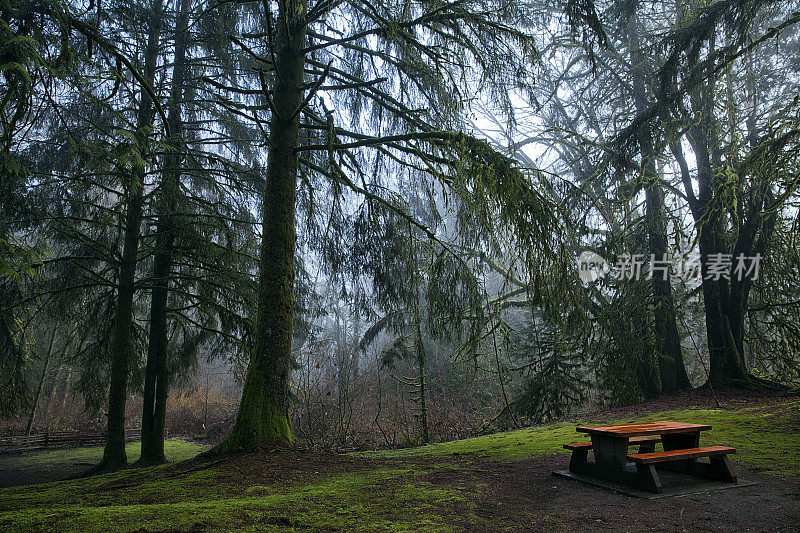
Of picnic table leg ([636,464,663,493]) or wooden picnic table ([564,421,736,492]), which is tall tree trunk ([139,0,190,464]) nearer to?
wooden picnic table ([564,421,736,492])

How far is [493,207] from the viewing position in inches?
181

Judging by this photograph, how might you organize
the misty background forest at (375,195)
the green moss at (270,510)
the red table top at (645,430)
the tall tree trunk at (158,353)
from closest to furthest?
1. the green moss at (270,510)
2. the red table top at (645,430)
3. the misty background forest at (375,195)
4. the tall tree trunk at (158,353)

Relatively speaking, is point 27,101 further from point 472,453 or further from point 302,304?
point 302,304

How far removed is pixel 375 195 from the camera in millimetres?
6281

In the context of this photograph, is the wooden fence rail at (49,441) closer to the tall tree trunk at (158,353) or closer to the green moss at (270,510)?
the tall tree trunk at (158,353)

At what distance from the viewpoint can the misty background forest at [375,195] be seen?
16.2ft

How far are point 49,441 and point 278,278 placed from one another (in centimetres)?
1363

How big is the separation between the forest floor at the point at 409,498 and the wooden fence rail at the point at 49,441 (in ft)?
36.1

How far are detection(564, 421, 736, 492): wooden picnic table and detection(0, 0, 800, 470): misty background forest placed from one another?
1332 millimetres

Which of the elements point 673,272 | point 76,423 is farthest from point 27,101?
point 76,423

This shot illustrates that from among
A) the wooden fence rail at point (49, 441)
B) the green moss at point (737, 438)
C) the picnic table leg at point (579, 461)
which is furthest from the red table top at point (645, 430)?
the wooden fence rail at point (49, 441)

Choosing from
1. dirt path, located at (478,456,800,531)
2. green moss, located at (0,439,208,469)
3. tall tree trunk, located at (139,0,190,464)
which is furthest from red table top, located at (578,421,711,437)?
green moss, located at (0,439,208,469)

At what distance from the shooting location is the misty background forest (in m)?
4.93

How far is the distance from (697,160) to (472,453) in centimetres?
791
